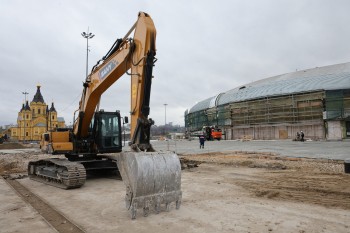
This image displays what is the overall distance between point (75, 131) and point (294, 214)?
8.55 m

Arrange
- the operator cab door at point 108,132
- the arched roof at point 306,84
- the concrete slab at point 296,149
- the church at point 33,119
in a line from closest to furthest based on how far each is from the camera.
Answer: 1. the operator cab door at point 108,132
2. the concrete slab at point 296,149
3. the arched roof at point 306,84
4. the church at point 33,119

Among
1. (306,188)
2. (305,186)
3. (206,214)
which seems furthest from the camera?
(305,186)

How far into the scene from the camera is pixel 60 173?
33.1ft

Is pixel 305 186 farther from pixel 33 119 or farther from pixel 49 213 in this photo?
pixel 33 119

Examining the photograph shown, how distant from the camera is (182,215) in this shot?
6207mm

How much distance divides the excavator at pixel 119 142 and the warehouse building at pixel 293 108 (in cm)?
4383

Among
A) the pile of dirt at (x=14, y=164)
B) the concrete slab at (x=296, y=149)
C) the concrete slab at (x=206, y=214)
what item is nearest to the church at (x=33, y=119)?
the pile of dirt at (x=14, y=164)

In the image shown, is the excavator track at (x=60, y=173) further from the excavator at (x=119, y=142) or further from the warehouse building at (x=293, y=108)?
the warehouse building at (x=293, y=108)

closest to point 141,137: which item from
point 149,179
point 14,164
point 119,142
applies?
point 149,179

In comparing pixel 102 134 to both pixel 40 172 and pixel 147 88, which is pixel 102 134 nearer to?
pixel 40 172

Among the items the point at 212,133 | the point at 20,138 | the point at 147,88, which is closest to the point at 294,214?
the point at 147,88

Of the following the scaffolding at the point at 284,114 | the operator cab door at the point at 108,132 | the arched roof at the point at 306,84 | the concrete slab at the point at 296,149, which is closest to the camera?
the operator cab door at the point at 108,132

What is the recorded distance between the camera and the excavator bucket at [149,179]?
6.02 metres

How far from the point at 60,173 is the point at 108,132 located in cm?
245
